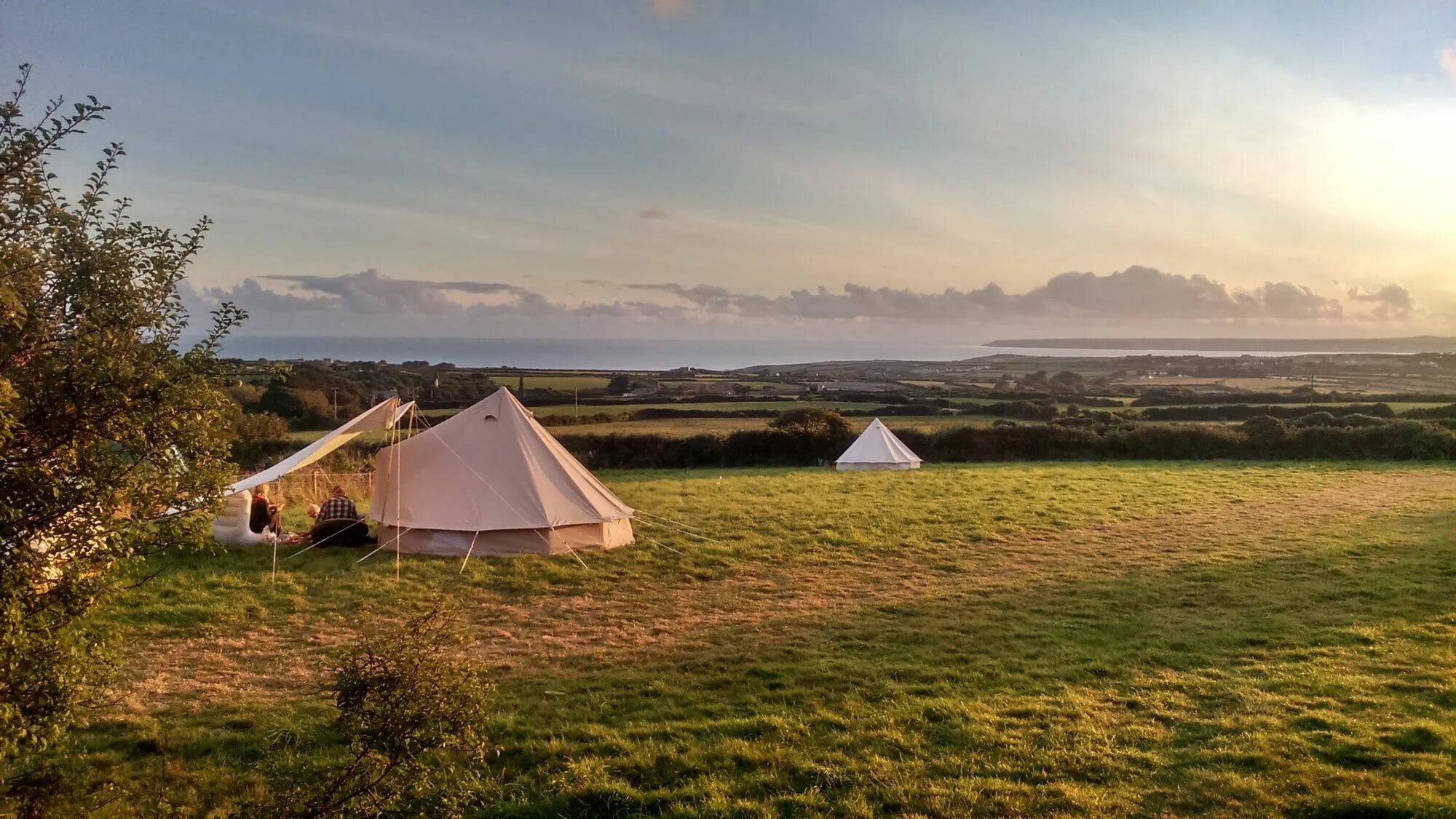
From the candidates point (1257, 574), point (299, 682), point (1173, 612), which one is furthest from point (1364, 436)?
point (299, 682)

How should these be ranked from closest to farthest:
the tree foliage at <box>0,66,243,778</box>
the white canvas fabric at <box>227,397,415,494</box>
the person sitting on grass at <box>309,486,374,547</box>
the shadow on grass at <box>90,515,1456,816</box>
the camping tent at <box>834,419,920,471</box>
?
the tree foliage at <box>0,66,243,778</box>, the shadow on grass at <box>90,515,1456,816</box>, the white canvas fabric at <box>227,397,415,494</box>, the person sitting on grass at <box>309,486,374,547</box>, the camping tent at <box>834,419,920,471</box>

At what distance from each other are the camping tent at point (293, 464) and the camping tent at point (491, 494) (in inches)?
29.0

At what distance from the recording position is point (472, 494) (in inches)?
407

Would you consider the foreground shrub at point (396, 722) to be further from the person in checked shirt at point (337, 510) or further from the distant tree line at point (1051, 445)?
the distant tree line at point (1051, 445)

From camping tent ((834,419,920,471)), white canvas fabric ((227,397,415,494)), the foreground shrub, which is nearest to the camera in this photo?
the foreground shrub

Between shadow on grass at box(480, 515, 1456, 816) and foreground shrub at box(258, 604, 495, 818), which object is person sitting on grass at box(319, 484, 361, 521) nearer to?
shadow on grass at box(480, 515, 1456, 816)

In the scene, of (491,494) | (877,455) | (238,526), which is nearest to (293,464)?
(238,526)

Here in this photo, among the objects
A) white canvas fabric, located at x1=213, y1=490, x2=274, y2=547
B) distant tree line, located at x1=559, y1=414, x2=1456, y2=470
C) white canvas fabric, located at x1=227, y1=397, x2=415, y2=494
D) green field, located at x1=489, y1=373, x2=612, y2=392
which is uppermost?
green field, located at x1=489, y1=373, x2=612, y2=392

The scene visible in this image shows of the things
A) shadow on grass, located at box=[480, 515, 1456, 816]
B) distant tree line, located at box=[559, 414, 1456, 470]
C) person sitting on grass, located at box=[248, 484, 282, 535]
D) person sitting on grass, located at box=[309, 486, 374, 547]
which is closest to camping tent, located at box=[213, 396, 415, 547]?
Answer: person sitting on grass, located at box=[248, 484, 282, 535]

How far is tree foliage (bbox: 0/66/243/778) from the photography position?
2453mm

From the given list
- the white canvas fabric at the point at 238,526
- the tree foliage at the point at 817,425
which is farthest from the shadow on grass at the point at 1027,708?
the tree foliage at the point at 817,425

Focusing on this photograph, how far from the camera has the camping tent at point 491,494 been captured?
33.3ft

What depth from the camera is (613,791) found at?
4.02m

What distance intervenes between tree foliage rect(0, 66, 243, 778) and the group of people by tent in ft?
23.6
